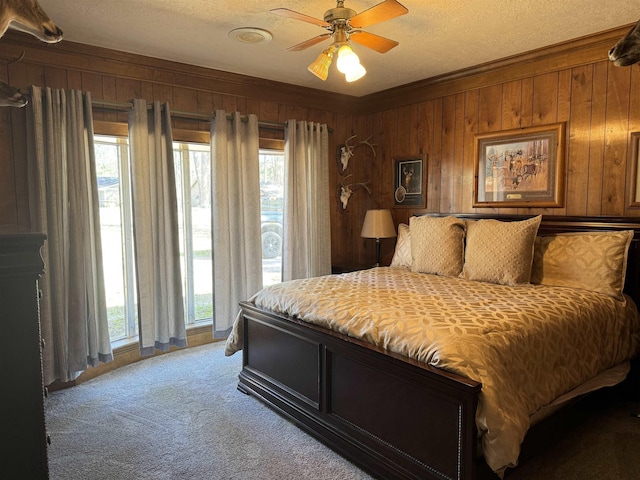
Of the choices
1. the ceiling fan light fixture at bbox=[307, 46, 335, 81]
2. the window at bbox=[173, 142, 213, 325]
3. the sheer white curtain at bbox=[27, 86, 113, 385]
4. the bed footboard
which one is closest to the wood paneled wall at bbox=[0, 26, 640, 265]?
the sheer white curtain at bbox=[27, 86, 113, 385]

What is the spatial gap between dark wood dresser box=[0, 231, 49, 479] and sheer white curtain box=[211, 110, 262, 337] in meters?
2.53

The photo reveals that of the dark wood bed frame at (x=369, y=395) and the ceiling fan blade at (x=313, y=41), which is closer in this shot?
the dark wood bed frame at (x=369, y=395)

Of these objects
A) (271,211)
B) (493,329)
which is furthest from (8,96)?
(271,211)

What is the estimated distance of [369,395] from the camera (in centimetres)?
219

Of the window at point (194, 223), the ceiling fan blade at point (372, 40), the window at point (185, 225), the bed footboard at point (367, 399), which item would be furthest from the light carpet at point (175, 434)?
the ceiling fan blade at point (372, 40)

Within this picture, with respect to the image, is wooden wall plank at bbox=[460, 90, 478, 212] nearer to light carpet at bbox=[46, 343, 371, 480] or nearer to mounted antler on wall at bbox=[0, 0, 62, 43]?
light carpet at bbox=[46, 343, 371, 480]

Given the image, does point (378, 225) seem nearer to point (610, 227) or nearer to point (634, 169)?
point (610, 227)

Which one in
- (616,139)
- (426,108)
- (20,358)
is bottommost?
(20,358)

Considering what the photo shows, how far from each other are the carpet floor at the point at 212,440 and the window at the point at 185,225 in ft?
2.55

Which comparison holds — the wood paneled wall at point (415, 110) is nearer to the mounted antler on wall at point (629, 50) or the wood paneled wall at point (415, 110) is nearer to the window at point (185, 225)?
the window at point (185, 225)

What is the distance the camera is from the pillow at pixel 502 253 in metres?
3.00

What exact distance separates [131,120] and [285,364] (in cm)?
219

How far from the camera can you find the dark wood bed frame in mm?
1812

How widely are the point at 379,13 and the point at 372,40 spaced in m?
0.35
